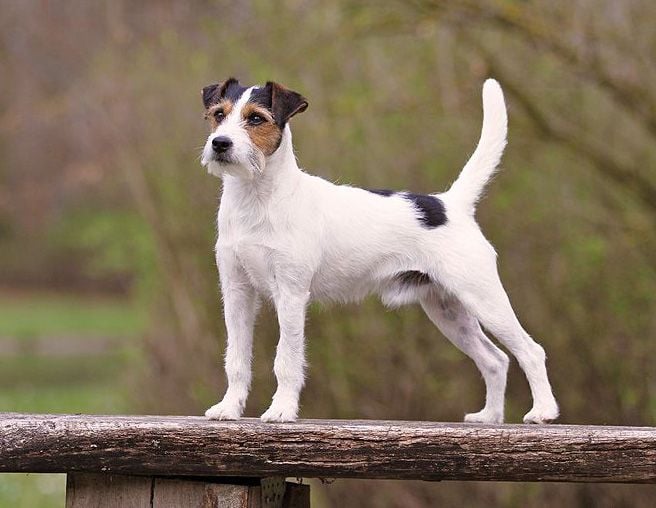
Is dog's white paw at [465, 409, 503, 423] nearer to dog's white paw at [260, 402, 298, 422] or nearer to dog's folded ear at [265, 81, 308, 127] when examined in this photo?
dog's white paw at [260, 402, 298, 422]

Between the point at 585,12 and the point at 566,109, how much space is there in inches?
38.2

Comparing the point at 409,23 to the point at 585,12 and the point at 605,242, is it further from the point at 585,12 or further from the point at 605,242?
the point at 605,242

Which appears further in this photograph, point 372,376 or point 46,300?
point 46,300

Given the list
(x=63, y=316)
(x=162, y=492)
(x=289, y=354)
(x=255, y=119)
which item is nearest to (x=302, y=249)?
(x=289, y=354)

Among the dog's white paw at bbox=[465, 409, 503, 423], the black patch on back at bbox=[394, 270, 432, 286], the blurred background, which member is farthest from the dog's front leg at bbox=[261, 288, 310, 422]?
the blurred background

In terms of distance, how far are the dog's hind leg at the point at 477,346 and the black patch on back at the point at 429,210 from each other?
1.10ft

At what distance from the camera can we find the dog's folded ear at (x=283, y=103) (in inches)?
171

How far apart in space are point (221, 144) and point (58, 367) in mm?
19910

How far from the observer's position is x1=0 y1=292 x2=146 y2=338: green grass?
27.5m

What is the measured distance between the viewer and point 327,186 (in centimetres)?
462

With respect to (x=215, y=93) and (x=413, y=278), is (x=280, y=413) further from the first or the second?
(x=215, y=93)

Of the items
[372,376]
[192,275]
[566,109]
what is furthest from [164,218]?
[566,109]

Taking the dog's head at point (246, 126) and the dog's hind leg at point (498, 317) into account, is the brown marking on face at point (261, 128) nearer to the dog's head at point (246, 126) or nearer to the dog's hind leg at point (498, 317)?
the dog's head at point (246, 126)

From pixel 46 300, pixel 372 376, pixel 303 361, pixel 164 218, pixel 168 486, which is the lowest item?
pixel 168 486
